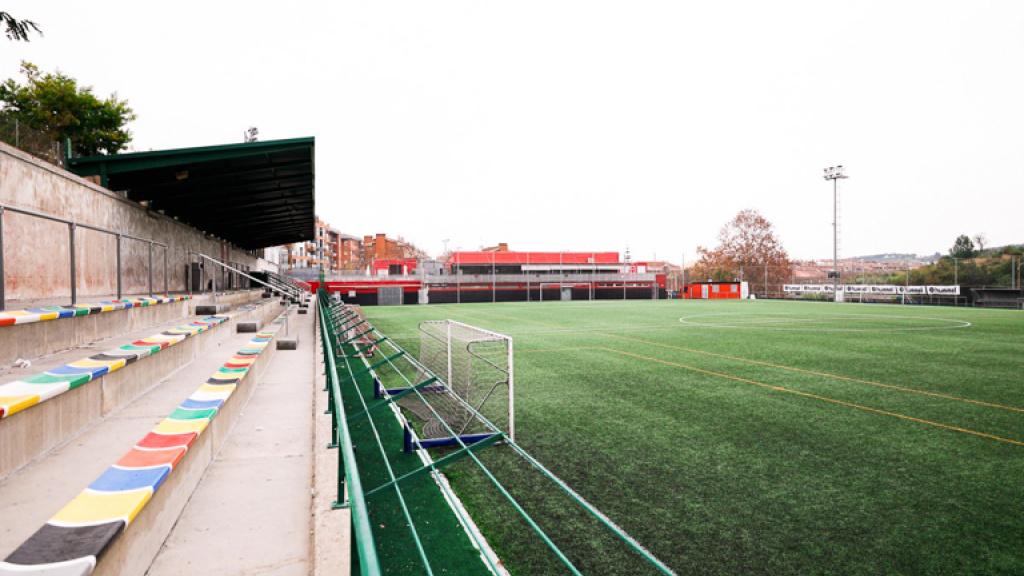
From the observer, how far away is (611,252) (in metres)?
68.3

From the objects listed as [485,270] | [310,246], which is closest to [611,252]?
[485,270]

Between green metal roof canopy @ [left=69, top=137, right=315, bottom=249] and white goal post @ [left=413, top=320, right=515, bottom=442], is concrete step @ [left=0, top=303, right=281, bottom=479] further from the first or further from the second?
green metal roof canopy @ [left=69, top=137, right=315, bottom=249]

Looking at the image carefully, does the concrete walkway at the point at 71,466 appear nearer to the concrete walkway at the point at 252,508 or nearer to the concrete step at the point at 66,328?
the concrete walkway at the point at 252,508

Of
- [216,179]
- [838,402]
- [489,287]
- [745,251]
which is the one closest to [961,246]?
[745,251]

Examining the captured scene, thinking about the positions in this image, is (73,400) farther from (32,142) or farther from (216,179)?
(216,179)

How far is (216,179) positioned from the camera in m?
11.8

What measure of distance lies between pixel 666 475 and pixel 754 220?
67.6 m

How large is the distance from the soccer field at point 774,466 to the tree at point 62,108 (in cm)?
3601

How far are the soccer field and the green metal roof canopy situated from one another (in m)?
7.20

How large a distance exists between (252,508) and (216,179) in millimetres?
11229

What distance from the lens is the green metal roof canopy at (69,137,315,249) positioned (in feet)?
29.5

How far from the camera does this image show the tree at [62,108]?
29.8 meters

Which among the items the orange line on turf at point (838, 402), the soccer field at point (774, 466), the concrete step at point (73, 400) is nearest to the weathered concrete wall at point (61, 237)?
the concrete step at point (73, 400)

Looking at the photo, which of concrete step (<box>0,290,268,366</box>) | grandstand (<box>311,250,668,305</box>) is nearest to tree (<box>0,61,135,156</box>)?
grandstand (<box>311,250,668,305</box>)
